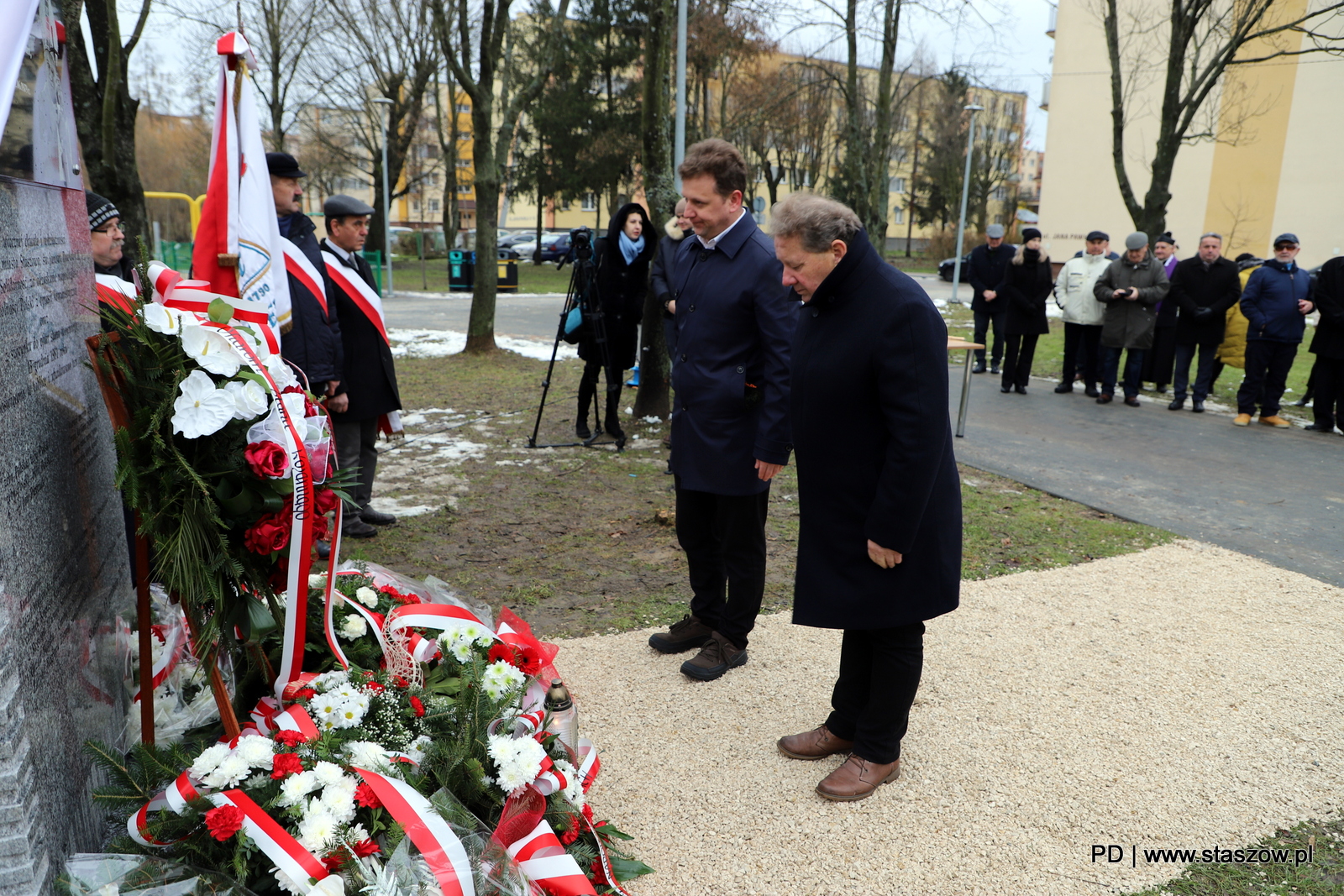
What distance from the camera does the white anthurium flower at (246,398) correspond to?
6.46ft

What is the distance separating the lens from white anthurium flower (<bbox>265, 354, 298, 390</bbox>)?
84.9 inches

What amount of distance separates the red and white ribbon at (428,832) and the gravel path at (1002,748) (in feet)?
2.14

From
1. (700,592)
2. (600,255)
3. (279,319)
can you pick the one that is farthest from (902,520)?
(600,255)

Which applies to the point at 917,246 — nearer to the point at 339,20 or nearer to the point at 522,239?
the point at 522,239

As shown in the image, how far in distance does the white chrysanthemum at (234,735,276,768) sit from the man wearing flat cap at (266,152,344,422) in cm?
282

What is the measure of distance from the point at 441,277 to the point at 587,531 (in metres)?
28.9

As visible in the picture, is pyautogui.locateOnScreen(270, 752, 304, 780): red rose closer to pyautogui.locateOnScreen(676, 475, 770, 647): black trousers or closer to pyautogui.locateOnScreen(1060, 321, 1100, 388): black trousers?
pyautogui.locateOnScreen(676, 475, 770, 647): black trousers

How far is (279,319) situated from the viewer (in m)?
3.12

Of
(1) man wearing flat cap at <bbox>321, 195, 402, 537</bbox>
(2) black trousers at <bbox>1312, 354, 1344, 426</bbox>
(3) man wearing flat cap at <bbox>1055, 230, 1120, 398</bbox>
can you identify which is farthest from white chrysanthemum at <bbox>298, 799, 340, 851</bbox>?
(3) man wearing flat cap at <bbox>1055, 230, 1120, 398</bbox>

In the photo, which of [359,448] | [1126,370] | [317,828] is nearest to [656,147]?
[359,448]

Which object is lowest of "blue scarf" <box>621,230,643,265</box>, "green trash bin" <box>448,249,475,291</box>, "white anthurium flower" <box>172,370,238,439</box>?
"green trash bin" <box>448,249,475,291</box>

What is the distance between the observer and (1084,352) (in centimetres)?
1125

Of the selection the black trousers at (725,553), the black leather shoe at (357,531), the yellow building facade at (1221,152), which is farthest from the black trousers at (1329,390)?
the yellow building facade at (1221,152)

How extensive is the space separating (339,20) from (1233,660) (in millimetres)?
27155
